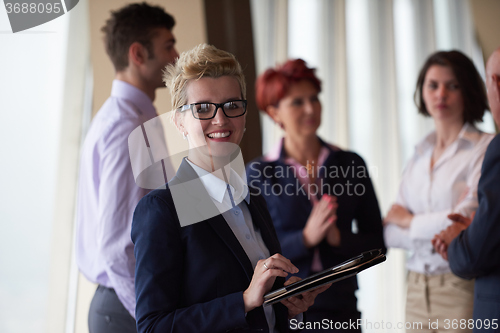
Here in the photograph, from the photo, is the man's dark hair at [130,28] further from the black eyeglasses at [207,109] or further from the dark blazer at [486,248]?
the dark blazer at [486,248]

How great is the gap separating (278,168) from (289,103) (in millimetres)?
244

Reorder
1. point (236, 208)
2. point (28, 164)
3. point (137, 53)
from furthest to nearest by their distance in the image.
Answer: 1. point (28, 164)
2. point (137, 53)
3. point (236, 208)

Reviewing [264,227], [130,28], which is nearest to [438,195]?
[264,227]

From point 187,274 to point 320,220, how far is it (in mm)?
647

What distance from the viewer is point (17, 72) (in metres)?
1.19

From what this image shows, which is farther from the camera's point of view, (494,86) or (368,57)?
(368,57)

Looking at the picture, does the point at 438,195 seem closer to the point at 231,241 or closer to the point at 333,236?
the point at 333,236

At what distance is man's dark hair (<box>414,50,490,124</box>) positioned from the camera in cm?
131

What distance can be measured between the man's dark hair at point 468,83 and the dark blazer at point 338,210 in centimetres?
37

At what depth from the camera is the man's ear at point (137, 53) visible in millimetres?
1062

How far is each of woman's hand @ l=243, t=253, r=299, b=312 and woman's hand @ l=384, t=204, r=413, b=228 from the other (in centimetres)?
84

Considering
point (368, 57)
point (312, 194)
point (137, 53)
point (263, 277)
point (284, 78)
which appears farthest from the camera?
point (368, 57)

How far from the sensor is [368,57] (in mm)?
1713

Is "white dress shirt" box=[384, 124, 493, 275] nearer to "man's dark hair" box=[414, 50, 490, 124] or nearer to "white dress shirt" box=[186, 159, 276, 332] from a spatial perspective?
"man's dark hair" box=[414, 50, 490, 124]
